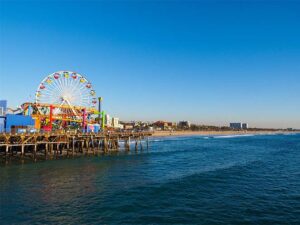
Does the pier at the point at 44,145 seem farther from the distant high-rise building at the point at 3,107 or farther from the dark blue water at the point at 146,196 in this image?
the distant high-rise building at the point at 3,107

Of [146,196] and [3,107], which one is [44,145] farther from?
[146,196]

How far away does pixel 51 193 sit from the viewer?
2011 cm

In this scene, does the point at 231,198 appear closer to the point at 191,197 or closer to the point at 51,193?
the point at 191,197

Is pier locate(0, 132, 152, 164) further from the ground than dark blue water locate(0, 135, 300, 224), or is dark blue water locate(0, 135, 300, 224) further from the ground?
pier locate(0, 132, 152, 164)

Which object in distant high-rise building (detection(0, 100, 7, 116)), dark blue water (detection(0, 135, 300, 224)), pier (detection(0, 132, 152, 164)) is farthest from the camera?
distant high-rise building (detection(0, 100, 7, 116))

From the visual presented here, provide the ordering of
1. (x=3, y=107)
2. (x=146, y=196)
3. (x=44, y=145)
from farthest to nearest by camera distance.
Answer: (x=44, y=145)
(x=3, y=107)
(x=146, y=196)

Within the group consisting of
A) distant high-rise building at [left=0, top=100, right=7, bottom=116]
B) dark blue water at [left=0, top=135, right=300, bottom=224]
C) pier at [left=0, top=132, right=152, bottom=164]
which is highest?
distant high-rise building at [left=0, top=100, right=7, bottom=116]

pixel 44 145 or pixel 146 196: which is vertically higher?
pixel 44 145

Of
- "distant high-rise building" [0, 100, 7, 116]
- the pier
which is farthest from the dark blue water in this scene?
"distant high-rise building" [0, 100, 7, 116]

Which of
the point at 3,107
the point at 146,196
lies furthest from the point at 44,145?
the point at 146,196

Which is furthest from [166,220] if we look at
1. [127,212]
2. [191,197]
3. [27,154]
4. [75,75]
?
[75,75]

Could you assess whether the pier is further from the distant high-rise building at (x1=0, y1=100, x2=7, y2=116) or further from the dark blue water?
the distant high-rise building at (x1=0, y1=100, x2=7, y2=116)

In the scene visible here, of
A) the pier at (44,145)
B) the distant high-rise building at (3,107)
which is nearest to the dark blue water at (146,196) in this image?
the pier at (44,145)

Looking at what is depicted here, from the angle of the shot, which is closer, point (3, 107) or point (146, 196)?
point (146, 196)
